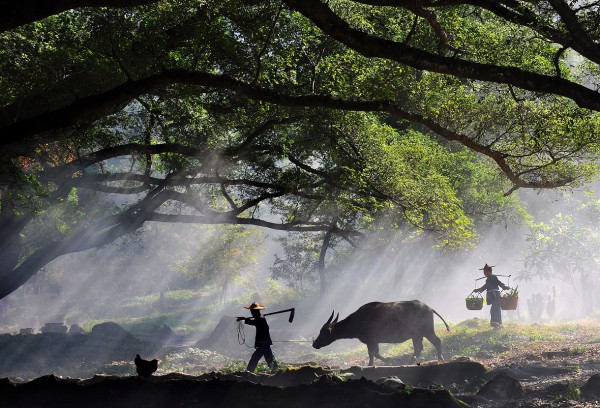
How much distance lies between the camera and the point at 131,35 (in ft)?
58.3

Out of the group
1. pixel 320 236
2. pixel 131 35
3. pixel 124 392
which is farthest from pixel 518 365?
pixel 320 236

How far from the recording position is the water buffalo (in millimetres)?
21891

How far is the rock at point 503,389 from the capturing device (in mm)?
14266

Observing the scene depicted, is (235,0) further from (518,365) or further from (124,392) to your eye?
(518,365)

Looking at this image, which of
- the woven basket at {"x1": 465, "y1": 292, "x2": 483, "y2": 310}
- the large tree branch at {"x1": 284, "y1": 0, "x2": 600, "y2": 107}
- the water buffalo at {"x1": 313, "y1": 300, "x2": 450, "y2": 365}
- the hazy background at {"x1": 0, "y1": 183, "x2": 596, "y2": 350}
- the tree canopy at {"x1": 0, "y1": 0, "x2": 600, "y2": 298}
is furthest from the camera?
the hazy background at {"x1": 0, "y1": 183, "x2": 596, "y2": 350}

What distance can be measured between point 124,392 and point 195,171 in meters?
14.0

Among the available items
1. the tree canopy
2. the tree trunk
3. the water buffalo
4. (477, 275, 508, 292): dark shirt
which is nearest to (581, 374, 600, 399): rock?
the tree canopy

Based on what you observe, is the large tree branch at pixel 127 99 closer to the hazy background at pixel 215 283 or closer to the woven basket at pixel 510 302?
the woven basket at pixel 510 302

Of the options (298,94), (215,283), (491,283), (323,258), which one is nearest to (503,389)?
(298,94)

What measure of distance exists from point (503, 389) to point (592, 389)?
6.20 ft

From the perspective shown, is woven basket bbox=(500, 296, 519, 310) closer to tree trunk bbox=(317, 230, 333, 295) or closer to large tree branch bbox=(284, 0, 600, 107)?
tree trunk bbox=(317, 230, 333, 295)

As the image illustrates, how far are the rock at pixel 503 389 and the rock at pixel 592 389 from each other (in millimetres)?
1363

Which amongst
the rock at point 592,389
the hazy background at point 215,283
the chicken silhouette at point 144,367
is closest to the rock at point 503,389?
the rock at point 592,389

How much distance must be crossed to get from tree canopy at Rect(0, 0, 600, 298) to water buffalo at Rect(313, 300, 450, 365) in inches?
Answer: 129
